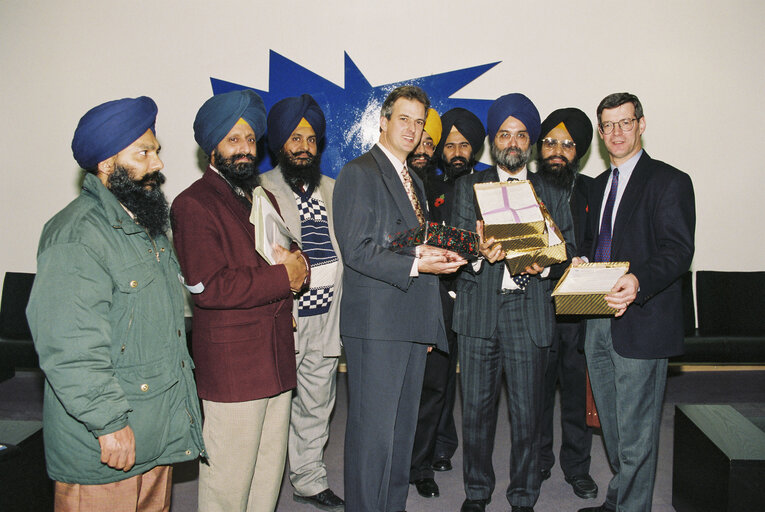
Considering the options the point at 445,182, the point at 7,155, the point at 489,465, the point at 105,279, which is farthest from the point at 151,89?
the point at 489,465

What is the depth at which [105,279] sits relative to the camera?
1.65 m

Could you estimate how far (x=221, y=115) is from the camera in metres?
2.23

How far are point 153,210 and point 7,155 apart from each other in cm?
430

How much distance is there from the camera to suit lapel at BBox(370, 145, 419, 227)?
235 centimetres

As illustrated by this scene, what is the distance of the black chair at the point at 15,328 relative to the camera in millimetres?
4473

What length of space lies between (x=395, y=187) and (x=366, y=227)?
24cm

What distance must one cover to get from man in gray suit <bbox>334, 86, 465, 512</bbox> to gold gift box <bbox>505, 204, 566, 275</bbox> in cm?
34

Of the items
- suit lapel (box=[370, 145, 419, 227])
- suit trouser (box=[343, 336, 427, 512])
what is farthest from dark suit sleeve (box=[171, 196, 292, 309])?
suit lapel (box=[370, 145, 419, 227])

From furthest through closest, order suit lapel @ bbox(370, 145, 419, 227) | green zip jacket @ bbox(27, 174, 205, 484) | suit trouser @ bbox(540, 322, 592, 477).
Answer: suit trouser @ bbox(540, 322, 592, 477) → suit lapel @ bbox(370, 145, 419, 227) → green zip jacket @ bbox(27, 174, 205, 484)

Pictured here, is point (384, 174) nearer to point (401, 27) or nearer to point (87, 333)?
point (87, 333)

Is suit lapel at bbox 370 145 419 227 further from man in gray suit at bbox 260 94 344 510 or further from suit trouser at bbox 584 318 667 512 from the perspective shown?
suit trouser at bbox 584 318 667 512

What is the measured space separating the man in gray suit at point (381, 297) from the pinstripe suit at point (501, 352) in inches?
15.6

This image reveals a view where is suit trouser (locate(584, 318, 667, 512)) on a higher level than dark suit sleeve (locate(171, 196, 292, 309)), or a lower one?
lower

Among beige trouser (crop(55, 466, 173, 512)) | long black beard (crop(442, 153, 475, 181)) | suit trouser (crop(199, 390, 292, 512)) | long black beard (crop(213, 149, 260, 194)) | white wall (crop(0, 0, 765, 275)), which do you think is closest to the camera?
beige trouser (crop(55, 466, 173, 512))
